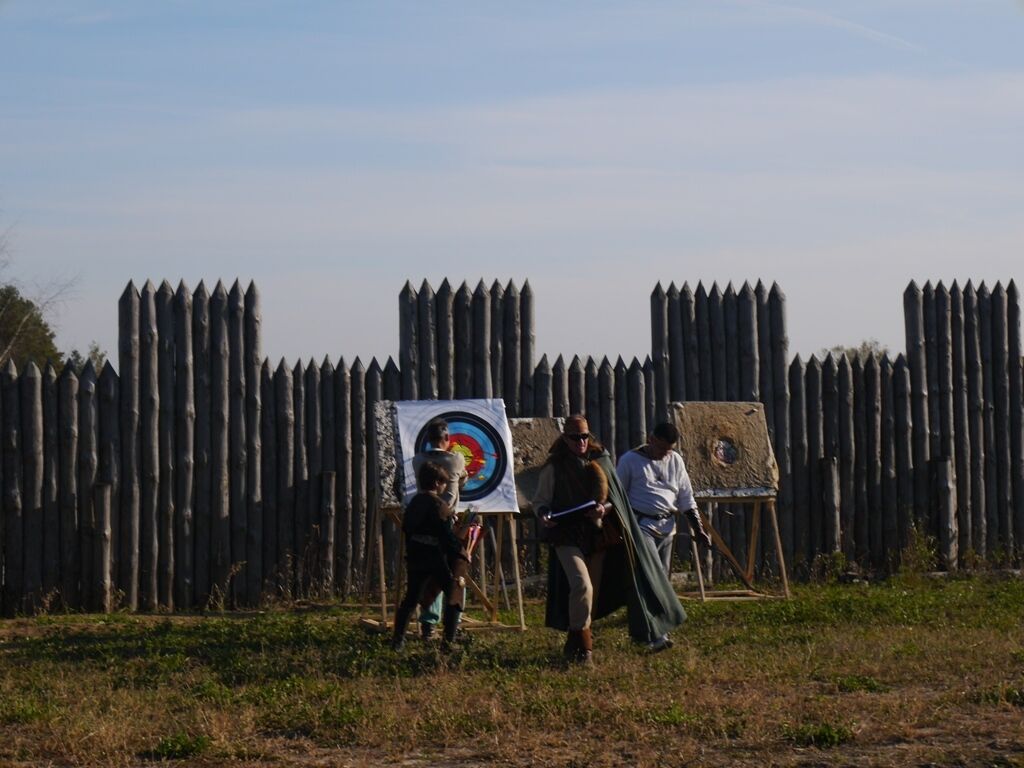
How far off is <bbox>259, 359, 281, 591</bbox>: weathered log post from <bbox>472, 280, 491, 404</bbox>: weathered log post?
200 cm

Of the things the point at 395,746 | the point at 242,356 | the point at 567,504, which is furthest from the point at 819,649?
the point at 242,356

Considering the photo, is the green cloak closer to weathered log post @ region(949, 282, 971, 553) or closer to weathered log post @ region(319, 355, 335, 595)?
weathered log post @ region(319, 355, 335, 595)

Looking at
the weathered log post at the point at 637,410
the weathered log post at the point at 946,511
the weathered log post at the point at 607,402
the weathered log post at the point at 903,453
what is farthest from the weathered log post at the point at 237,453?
the weathered log post at the point at 946,511

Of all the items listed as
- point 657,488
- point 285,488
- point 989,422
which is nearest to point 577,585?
point 657,488

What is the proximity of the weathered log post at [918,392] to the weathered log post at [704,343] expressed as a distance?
1.74 metres

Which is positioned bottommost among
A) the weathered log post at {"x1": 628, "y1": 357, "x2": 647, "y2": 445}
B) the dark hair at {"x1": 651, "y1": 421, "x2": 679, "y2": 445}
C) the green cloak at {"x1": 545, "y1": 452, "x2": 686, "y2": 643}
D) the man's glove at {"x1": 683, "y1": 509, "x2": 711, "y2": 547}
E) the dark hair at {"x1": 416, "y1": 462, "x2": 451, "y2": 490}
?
the green cloak at {"x1": 545, "y1": 452, "x2": 686, "y2": 643}

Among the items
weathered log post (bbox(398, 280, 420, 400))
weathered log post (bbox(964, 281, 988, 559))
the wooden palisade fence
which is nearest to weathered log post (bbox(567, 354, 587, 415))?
the wooden palisade fence

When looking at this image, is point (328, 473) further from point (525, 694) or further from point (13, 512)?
point (525, 694)

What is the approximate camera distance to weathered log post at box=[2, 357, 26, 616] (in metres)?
13.6

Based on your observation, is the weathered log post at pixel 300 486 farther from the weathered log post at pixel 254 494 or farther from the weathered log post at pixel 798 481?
the weathered log post at pixel 798 481

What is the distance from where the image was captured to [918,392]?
1677 cm

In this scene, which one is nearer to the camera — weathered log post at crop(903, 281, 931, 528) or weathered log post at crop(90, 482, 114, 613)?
weathered log post at crop(90, 482, 114, 613)

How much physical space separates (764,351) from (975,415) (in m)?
2.80

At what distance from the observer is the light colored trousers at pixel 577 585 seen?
10.3 m
